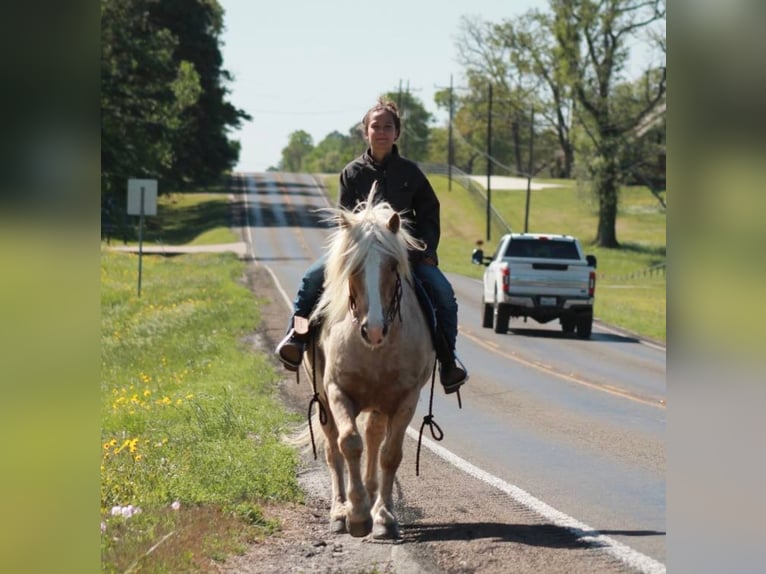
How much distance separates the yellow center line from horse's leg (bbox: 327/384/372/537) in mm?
9847

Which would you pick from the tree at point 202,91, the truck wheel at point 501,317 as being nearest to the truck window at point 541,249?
the truck wheel at point 501,317

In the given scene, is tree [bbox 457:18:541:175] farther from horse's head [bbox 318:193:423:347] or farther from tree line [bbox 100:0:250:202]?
horse's head [bbox 318:193:423:347]

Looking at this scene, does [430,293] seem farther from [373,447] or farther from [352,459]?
[352,459]

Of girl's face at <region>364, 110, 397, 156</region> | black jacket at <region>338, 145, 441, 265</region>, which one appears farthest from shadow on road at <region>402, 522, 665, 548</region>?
girl's face at <region>364, 110, 397, 156</region>

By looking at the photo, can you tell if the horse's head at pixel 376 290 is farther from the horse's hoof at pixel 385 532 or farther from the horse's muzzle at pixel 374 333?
the horse's hoof at pixel 385 532

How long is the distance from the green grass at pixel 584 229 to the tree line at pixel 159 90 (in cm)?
1651

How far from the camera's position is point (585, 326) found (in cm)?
3038

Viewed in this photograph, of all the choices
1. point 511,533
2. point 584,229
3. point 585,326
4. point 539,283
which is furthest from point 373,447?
point 584,229

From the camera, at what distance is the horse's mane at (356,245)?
300 inches

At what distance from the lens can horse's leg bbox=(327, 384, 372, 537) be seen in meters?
7.57
